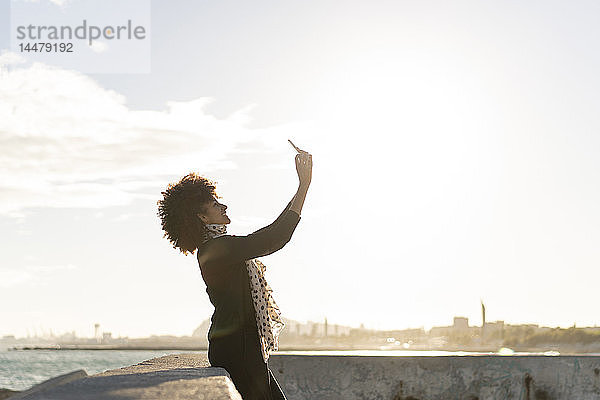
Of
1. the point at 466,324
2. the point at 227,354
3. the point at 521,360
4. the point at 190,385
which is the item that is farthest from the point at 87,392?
the point at 466,324

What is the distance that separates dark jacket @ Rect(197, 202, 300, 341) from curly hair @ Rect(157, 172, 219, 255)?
5.7 inches

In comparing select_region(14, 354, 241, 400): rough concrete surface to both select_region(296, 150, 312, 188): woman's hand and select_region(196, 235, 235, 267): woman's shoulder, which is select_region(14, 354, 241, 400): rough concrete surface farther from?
select_region(296, 150, 312, 188): woman's hand

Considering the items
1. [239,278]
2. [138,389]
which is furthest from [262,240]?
[138,389]

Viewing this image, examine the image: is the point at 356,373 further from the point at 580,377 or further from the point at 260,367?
the point at 260,367

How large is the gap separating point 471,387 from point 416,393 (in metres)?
0.44

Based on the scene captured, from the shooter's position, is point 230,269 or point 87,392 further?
point 230,269

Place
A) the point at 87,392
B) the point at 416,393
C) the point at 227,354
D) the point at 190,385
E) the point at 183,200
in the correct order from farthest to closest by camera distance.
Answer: the point at 416,393
the point at 183,200
the point at 227,354
the point at 190,385
the point at 87,392

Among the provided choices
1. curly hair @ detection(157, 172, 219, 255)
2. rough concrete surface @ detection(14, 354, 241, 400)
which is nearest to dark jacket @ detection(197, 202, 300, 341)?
curly hair @ detection(157, 172, 219, 255)

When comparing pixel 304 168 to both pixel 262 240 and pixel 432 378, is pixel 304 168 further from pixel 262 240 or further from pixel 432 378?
pixel 432 378

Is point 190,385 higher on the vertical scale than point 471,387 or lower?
higher

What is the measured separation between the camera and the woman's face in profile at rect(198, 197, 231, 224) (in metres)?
3.71

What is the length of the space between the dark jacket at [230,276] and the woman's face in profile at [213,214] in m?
0.19

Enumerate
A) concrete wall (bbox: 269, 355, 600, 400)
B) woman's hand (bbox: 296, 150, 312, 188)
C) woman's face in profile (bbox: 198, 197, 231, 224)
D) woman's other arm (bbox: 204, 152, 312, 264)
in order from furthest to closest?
1. concrete wall (bbox: 269, 355, 600, 400)
2. woman's face in profile (bbox: 198, 197, 231, 224)
3. woman's hand (bbox: 296, 150, 312, 188)
4. woman's other arm (bbox: 204, 152, 312, 264)

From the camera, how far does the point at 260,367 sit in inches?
137
